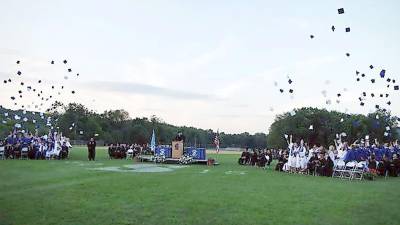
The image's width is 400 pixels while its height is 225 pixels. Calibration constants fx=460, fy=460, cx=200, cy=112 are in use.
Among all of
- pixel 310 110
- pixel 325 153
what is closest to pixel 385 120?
pixel 310 110

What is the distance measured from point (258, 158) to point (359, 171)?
1323 cm

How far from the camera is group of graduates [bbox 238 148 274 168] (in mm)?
35500

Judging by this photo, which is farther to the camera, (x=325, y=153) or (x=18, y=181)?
(x=325, y=153)

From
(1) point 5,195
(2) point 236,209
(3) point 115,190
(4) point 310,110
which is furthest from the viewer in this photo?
(4) point 310,110

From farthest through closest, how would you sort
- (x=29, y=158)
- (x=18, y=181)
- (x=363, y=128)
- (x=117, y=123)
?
(x=117, y=123) < (x=363, y=128) < (x=29, y=158) < (x=18, y=181)

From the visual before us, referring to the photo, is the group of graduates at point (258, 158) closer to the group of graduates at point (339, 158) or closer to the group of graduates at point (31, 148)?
the group of graduates at point (339, 158)

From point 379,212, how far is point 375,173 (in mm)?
14991

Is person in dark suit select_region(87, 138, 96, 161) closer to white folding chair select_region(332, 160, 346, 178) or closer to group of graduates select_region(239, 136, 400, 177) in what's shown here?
group of graduates select_region(239, 136, 400, 177)

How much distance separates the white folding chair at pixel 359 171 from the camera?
78.0 ft

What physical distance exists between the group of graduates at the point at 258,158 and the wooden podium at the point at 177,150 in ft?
16.8

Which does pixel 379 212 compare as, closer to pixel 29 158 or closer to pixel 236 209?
pixel 236 209

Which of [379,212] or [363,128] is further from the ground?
[363,128]

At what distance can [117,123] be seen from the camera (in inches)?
5856

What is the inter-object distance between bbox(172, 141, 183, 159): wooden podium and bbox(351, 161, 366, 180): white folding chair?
52.2 ft
